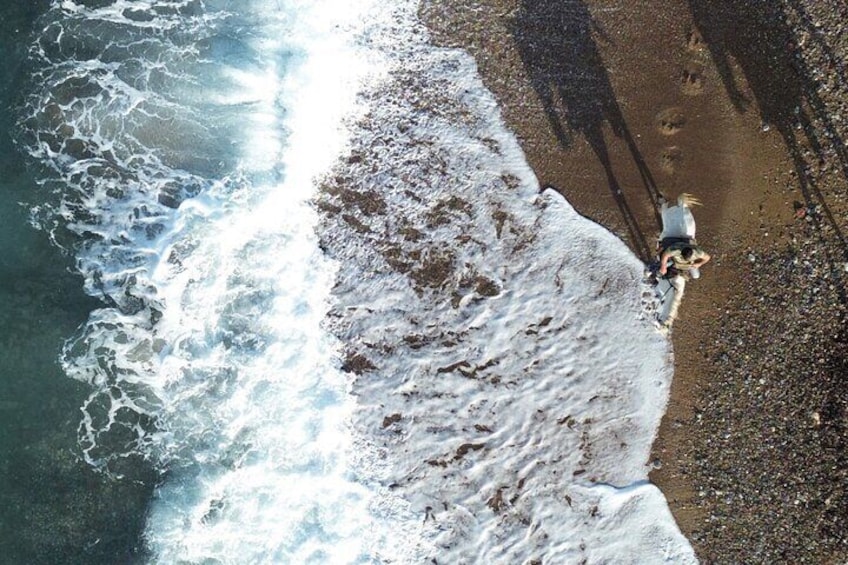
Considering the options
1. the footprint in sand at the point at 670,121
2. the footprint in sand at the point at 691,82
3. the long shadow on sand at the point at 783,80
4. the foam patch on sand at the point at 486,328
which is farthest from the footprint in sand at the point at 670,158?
the foam patch on sand at the point at 486,328

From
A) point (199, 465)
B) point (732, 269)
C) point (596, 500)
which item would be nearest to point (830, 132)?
point (732, 269)

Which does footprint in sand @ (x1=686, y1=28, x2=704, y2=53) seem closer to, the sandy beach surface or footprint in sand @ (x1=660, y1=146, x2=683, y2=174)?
the sandy beach surface

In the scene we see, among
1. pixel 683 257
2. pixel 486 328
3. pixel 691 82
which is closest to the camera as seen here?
pixel 683 257

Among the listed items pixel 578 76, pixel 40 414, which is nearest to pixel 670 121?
pixel 578 76

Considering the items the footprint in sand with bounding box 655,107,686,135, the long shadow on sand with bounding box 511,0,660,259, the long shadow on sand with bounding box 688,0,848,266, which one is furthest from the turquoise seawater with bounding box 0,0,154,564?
the long shadow on sand with bounding box 688,0,848,266

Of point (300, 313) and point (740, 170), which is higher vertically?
point (740, 170)

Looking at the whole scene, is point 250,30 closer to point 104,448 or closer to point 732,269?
point 104,448

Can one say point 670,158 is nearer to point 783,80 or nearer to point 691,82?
point 691,82

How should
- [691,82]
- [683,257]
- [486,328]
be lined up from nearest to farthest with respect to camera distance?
1. [683,257]
2. [691,82]
3. [486,328]
